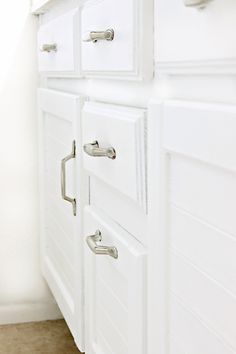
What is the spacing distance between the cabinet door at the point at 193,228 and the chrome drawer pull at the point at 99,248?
0.16 m

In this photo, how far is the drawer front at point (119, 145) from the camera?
0.81 m

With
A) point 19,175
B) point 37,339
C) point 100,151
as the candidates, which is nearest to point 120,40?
point 100,151

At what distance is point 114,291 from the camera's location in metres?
0.97

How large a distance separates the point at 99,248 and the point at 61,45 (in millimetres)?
523

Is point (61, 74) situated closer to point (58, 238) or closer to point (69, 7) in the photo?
point (69, 7)

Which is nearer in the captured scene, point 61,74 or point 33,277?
point 61,74

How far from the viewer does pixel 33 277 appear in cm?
183

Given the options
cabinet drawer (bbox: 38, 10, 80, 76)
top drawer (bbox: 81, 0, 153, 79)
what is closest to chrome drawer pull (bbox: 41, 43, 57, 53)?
cabinet drawer (bbox: 38, 10, 80, 76)

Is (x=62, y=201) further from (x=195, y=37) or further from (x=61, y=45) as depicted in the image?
(x=195, y=37)

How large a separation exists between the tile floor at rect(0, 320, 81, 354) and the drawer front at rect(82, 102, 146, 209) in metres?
0.75

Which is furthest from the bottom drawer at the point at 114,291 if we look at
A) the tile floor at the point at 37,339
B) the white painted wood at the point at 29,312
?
the white painted wood at the point at 29,312

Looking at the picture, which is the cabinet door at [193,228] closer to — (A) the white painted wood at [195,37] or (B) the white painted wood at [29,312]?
(A) the white painted wood at [195,37]

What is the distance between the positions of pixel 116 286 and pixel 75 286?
33 cm

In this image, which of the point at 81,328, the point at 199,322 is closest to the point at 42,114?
the point at 81,328
